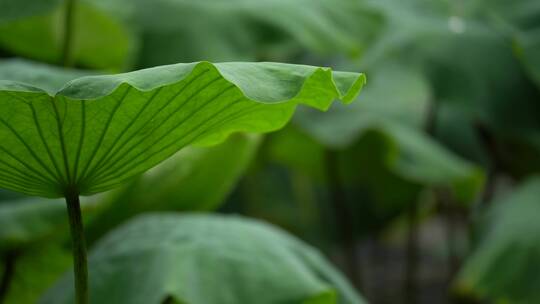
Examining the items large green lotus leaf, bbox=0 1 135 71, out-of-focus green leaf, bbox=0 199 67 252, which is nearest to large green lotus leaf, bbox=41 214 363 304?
out-of-focus green leaf, bbox=0 199 67 252

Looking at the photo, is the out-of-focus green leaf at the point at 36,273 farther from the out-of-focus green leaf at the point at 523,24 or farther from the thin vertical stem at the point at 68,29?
the out-of-focus green leaf at the point at 523,24

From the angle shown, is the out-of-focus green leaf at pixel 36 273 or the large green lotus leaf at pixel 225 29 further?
the large green lotus leaf at pixel 225 29

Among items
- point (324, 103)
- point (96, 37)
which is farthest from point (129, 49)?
point (324, 103)

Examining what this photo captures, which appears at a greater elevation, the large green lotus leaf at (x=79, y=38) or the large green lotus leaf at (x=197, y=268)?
the large green lotus leaf at (x=79, y=38)

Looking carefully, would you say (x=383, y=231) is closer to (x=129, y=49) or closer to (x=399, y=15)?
(x=399, y=15)

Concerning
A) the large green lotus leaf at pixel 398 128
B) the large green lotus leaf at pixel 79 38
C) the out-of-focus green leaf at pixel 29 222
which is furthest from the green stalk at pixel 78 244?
the large green lotus leaf at pixel 398 128

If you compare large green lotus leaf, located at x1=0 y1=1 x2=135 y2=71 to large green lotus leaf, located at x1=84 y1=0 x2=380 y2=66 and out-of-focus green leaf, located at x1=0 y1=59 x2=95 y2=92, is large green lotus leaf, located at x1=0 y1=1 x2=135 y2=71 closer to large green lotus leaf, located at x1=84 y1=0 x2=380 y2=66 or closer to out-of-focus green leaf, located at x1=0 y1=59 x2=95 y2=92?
large green lotus leaf, located at x1=84 y1=0 x2=380 y2=66

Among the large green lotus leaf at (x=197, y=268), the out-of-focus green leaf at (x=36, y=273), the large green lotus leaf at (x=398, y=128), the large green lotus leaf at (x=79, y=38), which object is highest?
the large green lotus leaf at (x=79, y=38)
